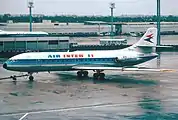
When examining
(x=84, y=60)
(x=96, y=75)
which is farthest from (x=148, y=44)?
(x=84, y=60)

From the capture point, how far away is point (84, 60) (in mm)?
53375

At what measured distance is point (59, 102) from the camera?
3638 cm

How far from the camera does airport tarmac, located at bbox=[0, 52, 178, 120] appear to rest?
31067 mm

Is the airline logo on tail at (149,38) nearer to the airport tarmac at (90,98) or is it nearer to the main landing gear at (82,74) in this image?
the airport tarmac at (90,98)

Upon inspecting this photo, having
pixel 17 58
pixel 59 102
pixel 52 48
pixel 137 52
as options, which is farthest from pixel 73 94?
pixel 52 48

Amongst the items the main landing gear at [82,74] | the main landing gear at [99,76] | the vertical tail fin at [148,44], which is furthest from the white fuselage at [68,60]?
the main landing gear at [82,74]

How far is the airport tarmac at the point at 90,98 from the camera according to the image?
31067 mm

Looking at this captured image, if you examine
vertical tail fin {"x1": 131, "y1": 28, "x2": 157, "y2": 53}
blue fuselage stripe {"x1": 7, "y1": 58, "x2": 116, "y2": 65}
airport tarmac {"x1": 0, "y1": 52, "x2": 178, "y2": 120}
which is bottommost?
airport tarmac {"x1": 0, "y1": 52, "x2": 178, "y2": 120}

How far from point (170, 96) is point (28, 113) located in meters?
13.8

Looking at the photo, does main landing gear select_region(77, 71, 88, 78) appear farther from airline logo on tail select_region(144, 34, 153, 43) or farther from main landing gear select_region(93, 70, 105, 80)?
airline logo on tail select_region(144, 34, 153, 43)

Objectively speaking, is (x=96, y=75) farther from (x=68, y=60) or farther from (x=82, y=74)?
(x=68, y=60)

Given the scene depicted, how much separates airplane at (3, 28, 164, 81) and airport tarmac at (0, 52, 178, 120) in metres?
1.34

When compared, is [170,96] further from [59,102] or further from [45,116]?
[45,116]

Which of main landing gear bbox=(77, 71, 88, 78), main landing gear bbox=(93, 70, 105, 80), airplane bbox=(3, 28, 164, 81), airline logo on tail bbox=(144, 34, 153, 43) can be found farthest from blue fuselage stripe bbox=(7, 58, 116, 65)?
airline logo on tail bbox=(144, 34, 153, 43)
